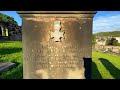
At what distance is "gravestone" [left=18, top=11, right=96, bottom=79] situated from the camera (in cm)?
494

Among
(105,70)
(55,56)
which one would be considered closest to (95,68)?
(105,70)

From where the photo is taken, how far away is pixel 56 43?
5.01 m

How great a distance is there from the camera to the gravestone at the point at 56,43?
4938 mm

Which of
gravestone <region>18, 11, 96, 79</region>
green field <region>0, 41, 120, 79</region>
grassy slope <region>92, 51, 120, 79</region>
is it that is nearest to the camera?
gravestone <region>18, 11, 96, 79</region>

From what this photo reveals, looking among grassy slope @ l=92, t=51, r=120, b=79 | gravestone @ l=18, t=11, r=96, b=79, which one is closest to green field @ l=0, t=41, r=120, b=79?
grassy slope @ l=92, t=51, r=120, b=79

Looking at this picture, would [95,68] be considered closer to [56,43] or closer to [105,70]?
[105,70]

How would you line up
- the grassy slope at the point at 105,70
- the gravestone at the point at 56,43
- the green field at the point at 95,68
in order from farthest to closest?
the grassy slope at the point at 105,70, the green field at the point at 95,68, the gravestone at the point at 56,43

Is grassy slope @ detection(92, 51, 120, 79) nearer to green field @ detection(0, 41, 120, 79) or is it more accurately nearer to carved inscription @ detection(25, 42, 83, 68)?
green field @ detection(0, 41, 120, 79)

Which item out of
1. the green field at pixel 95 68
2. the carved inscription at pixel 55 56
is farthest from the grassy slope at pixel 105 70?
the carved inscription at pixel 55 56

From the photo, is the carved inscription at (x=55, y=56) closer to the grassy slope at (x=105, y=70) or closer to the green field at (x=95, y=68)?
the green field at (x=95, y=68)

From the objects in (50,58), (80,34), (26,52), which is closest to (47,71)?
(50,58)
